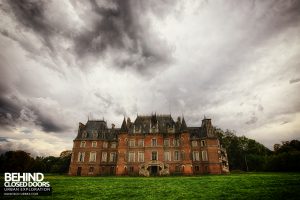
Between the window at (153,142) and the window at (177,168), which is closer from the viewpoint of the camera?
the window at (177,168)

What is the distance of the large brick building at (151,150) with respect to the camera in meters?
42.5

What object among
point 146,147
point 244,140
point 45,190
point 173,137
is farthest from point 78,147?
point 244,140

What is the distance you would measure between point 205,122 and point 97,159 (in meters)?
28.4

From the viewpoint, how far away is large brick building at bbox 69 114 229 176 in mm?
42500

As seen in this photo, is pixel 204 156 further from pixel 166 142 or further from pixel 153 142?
pixel 153 142

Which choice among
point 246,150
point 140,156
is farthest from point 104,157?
point 246,150

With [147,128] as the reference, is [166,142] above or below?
below

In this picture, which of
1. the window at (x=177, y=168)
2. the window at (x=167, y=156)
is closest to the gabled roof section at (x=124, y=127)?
the window at (x=167, y=156)

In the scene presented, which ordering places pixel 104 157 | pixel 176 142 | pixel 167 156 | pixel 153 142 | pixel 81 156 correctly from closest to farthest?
pixel 167 156
pixel 176 142
pixel 153 142
pixel 81 156
pixel 104 157

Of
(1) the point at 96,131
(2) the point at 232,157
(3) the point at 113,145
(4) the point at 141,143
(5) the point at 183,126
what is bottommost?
(2) the point at 232,157

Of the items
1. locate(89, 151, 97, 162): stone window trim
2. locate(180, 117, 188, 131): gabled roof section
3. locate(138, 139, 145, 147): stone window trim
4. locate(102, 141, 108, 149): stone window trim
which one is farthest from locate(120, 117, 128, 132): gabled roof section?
locate(180, 117, 188, 131): gabled roof section

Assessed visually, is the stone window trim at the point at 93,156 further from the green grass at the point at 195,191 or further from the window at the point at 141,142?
the green grass at the point at 195,191

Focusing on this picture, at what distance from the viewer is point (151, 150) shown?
44094 mm

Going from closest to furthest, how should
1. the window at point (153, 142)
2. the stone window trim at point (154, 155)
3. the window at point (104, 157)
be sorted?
the stone window trim at point (154, 155) → the window at point (153, 142) → the window at point (104, 157)
